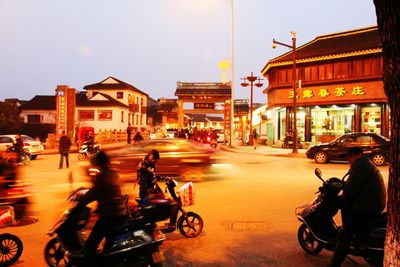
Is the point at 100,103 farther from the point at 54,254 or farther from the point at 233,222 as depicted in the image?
the point at 54,254

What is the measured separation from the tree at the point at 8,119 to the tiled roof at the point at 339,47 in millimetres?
28733

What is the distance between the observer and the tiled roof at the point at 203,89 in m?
50.6

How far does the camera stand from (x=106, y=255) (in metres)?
Answer: 5.01

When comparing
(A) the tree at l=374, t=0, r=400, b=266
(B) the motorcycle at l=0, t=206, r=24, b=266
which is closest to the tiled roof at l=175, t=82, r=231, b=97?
(B) the motorcycle at l=0, t=206, r=24, b=266

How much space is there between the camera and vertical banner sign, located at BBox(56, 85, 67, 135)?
35.9 meters

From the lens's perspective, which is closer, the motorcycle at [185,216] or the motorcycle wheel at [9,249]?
the motorcycle wheel at [9,249]

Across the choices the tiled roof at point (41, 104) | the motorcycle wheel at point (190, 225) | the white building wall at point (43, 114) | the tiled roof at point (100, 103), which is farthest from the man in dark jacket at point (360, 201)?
the tiled roof at point (41, 104)

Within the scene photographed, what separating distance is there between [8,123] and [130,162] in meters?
37.3

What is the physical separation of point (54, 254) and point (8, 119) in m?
44.8

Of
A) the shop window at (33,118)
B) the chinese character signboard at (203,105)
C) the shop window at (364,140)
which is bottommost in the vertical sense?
the shop window at (364,140)

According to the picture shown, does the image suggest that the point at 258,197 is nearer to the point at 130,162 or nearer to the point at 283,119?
the point at 130,162

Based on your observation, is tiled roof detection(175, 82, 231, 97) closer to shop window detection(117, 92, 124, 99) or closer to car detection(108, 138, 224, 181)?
shop window detection(117, 92, 124, 99)

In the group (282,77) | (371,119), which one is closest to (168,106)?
(282,77)

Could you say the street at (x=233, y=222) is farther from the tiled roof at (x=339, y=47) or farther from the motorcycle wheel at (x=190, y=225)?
the tiled roof at (x=339, y=47)
